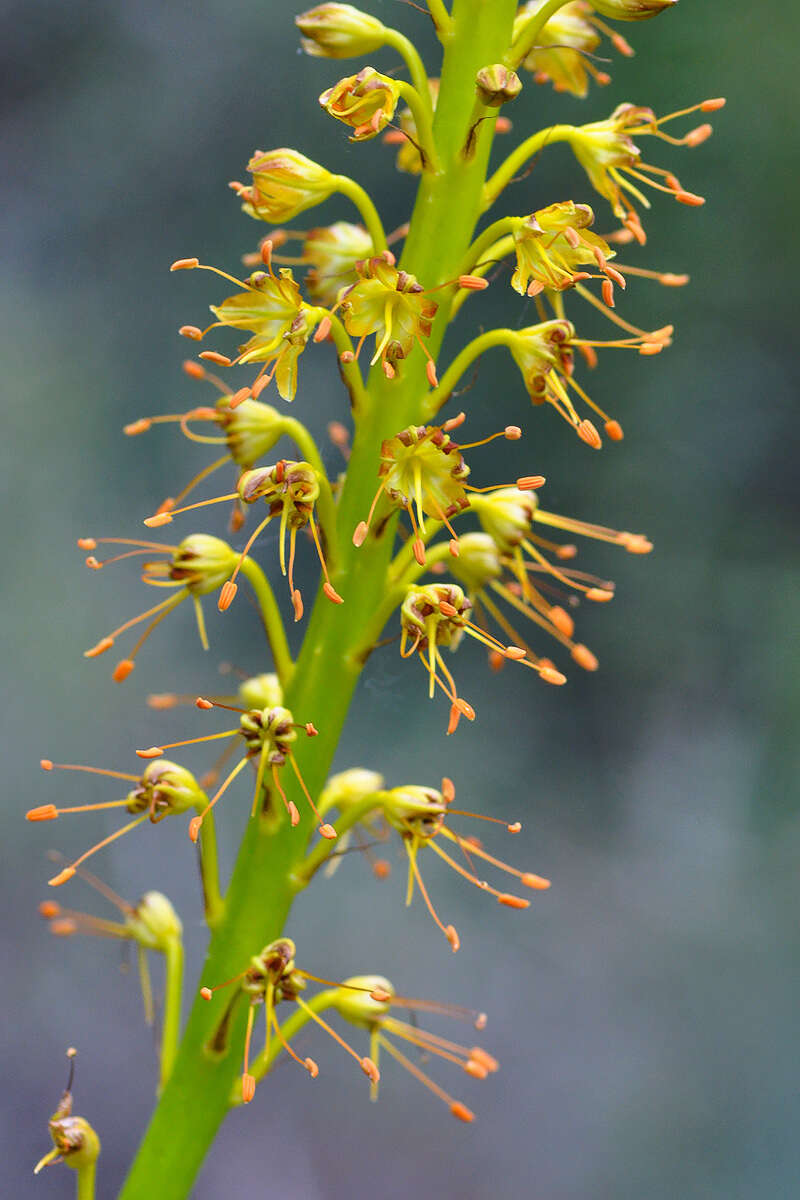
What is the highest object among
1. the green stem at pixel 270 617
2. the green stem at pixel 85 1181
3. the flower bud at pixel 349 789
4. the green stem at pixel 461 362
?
the green stem at pixel 461 362

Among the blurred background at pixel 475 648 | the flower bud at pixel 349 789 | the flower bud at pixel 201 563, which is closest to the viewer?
the flower bud at pixel 201 563

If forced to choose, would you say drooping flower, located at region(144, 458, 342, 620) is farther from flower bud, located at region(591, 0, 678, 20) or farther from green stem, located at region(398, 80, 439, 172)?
flower bud, located at region(591, 0, 678, 20)

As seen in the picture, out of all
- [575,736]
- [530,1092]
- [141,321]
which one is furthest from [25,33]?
[530,1092]

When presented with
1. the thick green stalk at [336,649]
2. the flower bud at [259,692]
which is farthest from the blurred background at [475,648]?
the thick green stalk at [336,649]

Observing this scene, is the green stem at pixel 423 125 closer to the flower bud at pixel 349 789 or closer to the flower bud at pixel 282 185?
the flower bud at pixel 282 185

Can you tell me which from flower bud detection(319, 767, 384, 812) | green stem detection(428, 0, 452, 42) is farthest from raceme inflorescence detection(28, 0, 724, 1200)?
flower bud detection(319, 767, 384, 812)

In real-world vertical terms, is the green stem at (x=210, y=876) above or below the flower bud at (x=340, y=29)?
below
